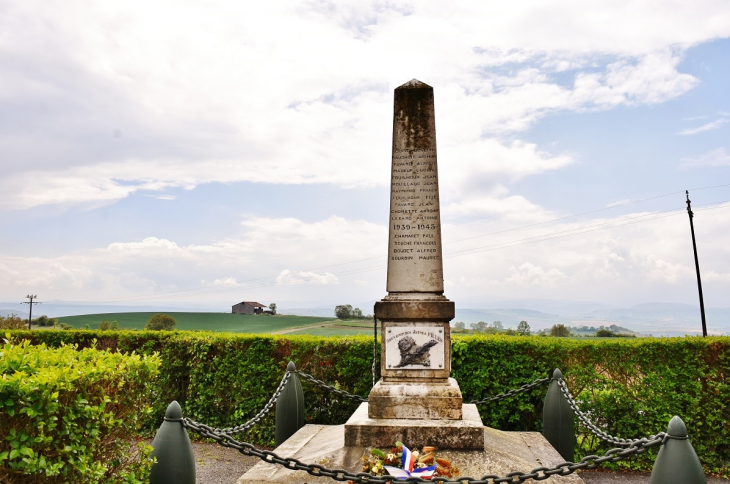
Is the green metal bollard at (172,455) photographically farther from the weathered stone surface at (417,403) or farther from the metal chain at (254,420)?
the weathered stone surface at (417,403)

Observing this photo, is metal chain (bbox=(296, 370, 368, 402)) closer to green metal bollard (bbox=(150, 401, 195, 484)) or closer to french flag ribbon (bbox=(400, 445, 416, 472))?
french flag ribbon (bbox=(400, 445, 416, 472))

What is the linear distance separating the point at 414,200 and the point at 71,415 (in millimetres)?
4466

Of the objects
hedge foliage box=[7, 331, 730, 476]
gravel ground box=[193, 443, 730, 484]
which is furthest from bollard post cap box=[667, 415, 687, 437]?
hedge foliage box=[7, 331, 730, 476]

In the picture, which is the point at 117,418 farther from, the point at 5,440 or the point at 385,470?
the point at 385,470

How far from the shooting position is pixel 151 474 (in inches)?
161

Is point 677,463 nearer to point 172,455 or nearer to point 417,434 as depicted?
point 417,434

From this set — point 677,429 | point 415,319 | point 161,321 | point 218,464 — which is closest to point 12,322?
point 161,321

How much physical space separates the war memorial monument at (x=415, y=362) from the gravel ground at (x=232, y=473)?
1108mm

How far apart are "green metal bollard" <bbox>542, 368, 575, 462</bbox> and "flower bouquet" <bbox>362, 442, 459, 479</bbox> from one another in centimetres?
221

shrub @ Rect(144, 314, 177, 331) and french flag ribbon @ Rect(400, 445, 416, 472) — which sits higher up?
shrub @ Rect(144, 314, 177, 331)

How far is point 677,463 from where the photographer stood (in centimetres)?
375

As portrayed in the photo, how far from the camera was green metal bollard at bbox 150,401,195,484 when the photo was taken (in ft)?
13.4

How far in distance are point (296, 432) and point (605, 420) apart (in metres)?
4.46

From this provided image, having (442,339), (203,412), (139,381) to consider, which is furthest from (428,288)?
(203,412)
